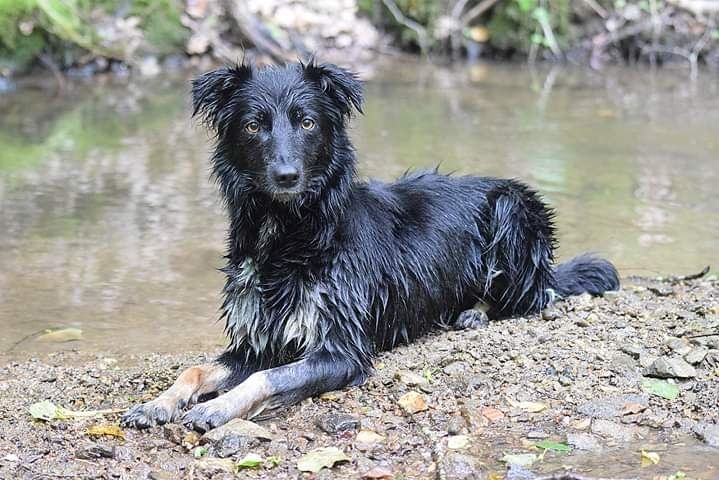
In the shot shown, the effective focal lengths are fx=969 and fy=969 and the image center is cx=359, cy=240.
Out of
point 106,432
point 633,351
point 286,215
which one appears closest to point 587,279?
point 633,351

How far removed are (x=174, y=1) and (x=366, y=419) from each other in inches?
560

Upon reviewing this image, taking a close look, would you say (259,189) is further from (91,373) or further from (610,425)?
(610,425)

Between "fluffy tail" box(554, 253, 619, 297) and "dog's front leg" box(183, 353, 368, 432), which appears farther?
"fluffy tail" box(554, 253, 619, 297)

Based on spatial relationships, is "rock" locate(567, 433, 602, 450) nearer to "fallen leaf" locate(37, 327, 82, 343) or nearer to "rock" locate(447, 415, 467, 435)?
"rock" locate(447, 415, 467, 435)

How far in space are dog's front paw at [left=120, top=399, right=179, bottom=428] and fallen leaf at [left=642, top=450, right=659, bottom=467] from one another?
2.05 m

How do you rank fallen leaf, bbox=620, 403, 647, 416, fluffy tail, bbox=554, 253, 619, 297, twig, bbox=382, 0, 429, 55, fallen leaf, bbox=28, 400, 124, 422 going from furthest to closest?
twig, bbox=382, 0, 429, 55 → fluffy tail, bbox=554, 253, 619, 297 → fallen leaf, bbox=28, 400, 124, 422 → fallen leaf, bbox=620, 403, 647, 416

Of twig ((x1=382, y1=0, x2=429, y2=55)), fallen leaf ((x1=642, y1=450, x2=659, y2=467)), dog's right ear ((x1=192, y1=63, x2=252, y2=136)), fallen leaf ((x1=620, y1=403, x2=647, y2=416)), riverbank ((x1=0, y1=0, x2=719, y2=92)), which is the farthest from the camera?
twig ((x1=382, y1=0, x2=429, y2=55))

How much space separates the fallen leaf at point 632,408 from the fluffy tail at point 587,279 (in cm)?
191

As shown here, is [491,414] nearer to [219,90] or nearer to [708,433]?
[708,433]

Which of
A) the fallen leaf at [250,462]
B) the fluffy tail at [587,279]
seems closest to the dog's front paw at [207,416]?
the fallen leaf at [250,462]

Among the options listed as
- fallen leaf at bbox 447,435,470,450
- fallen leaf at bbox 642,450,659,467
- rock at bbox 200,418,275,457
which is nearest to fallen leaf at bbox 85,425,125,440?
rock at bbox 200,418,275,457

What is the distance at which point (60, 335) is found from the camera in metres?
6.02

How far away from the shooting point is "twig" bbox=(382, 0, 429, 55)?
61.4 feet

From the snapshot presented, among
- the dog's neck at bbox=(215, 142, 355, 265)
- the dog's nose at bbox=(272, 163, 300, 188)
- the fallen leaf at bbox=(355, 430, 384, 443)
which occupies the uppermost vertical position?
the dog's nose at bbox=(272, 163, 300, 188)
